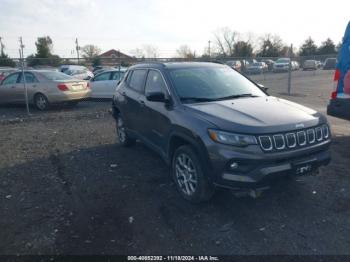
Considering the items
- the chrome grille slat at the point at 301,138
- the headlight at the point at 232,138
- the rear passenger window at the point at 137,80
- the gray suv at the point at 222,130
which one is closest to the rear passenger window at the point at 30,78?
the rear passenger window at the point at 137,80

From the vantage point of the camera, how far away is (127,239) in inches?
135

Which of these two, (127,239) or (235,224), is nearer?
(127,239)

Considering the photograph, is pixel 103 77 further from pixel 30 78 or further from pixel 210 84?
pixel 210 84

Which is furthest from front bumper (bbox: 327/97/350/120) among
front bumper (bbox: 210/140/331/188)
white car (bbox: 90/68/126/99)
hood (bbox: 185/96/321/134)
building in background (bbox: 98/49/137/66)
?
building in background (bbox: 98/49/137/66)

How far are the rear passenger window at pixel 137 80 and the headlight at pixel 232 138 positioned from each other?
233 centimetres

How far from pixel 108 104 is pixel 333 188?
10752 millimetres

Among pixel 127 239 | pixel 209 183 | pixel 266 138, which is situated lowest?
pixel 127 239

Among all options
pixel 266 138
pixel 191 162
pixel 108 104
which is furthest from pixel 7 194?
pixel 108 104

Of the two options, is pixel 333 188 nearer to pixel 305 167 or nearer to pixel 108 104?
pixel 305 167

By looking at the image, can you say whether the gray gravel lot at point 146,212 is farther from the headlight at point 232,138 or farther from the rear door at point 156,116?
the headlight at point 232,138

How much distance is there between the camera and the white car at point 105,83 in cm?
1380

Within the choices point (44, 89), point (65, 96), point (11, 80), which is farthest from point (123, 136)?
point (11, 80)

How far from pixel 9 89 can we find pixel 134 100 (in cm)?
→ 925

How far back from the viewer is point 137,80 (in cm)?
580
